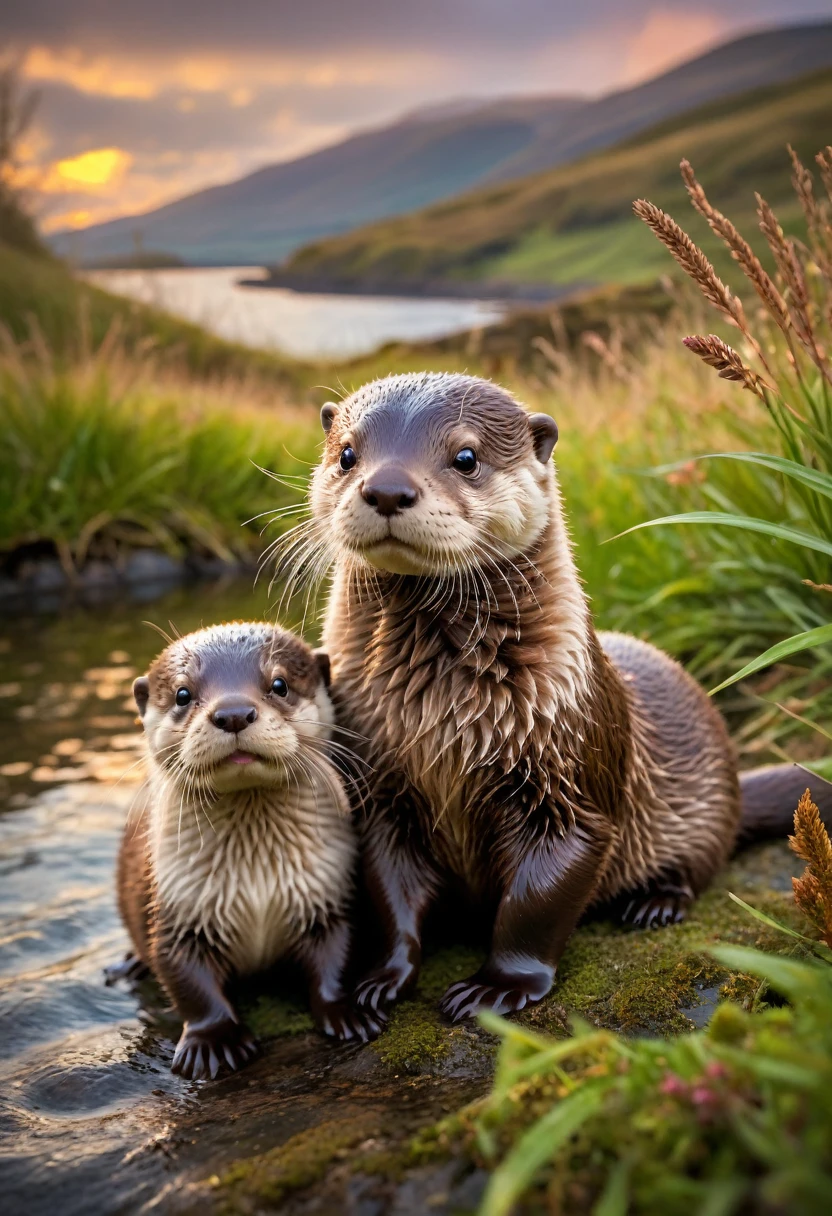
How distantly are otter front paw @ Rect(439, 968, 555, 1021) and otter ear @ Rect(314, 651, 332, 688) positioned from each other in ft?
2.64

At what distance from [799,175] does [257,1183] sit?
7.93ft

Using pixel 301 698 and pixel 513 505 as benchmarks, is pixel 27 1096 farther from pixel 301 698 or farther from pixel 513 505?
pixel 513 505

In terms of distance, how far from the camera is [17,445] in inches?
364

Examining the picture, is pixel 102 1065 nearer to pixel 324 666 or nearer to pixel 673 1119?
pixel 324 666

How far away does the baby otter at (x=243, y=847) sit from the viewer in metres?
2.80

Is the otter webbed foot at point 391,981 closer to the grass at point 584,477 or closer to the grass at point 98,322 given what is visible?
the grass at point 584,477

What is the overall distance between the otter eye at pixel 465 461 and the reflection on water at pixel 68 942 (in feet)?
4.83

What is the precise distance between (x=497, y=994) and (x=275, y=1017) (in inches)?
24.8

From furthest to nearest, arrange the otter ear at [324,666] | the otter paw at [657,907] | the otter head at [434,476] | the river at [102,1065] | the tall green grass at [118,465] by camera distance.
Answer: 1. the tall green grass at [118,465]
2. the otter paw at [657,907]
3. the otter ear at [324,666]
4. the otter head at [434,476]
5. the river at [102,1065]

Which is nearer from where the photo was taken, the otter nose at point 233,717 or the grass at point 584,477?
the otter nose at point 233,717

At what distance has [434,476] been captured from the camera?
8.21 feet

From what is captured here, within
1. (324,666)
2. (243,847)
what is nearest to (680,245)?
(324,666)

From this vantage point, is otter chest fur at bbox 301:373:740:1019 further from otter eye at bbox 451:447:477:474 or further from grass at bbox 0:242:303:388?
grass at bbox 0:242:303:388

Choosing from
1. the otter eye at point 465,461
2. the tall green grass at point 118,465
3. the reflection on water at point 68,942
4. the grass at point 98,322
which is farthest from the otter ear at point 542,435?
the grass at point 98,322
